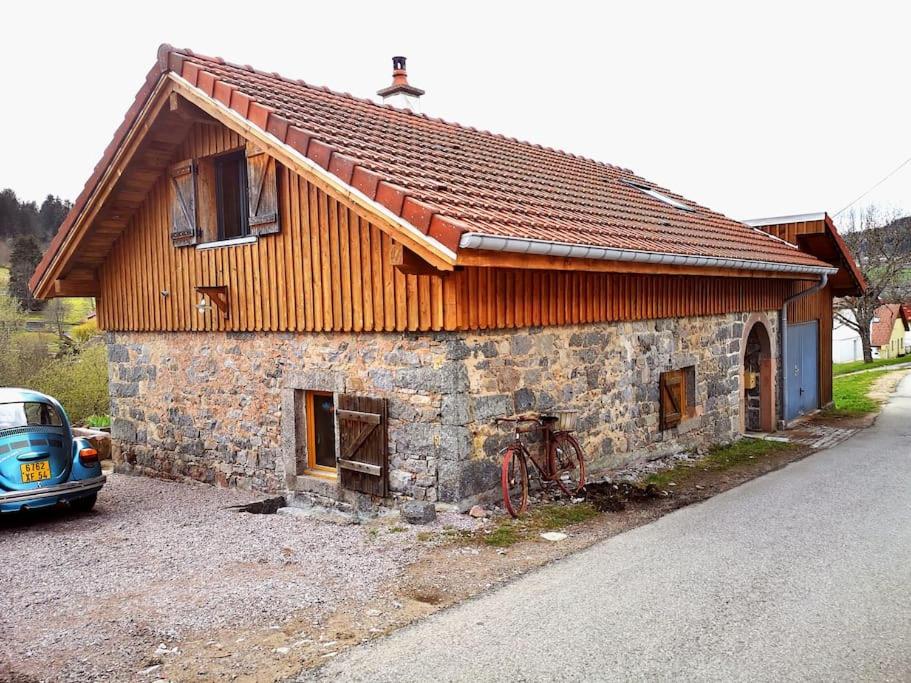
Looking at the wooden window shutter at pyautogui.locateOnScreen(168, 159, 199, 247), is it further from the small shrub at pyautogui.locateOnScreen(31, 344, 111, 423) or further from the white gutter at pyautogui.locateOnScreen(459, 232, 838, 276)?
the small shrub at pyautogui.locateOnScreen(31, 344, 111, 423)

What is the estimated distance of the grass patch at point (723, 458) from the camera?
30.6 ft

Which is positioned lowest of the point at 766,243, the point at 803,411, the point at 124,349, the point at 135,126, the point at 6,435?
the point at 803,411

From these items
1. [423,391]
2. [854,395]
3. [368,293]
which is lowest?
[854,395]

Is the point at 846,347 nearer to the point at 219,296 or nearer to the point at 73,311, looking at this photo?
the point at 73,311

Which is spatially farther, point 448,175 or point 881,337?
point 881,337

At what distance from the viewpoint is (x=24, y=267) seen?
38.2 m

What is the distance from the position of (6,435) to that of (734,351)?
10.6m

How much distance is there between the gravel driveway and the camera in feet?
15.4

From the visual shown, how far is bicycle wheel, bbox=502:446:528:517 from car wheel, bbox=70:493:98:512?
15.9 feet

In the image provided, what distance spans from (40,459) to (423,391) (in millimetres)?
4181

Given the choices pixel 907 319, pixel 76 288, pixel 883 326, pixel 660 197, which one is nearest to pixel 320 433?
pixel 76 288

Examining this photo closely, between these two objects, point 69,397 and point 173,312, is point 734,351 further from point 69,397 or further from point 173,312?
point 69,397

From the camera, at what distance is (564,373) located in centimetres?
834

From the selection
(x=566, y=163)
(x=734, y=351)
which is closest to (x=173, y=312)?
(x=566, y=163)
